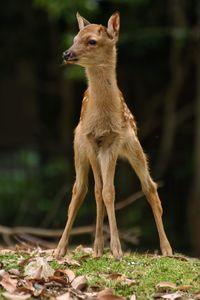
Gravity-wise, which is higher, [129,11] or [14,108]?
[129,11]

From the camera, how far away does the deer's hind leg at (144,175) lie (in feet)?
27.2

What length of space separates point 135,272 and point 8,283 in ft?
3.70

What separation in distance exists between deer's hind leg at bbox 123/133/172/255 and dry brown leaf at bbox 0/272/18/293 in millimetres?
1867

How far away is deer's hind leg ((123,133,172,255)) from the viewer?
8.30m

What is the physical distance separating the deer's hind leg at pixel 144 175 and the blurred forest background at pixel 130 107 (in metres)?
8.18

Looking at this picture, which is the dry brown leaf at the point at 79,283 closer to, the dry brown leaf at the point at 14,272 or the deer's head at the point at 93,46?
the dry brown leaf at the point at 14,272

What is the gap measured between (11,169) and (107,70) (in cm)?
1352

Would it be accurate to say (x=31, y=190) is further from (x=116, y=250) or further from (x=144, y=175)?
(x=116, y=250)

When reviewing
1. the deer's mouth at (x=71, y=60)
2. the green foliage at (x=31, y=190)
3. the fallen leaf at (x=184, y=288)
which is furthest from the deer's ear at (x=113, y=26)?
the green foliage at (x=31, y=190)

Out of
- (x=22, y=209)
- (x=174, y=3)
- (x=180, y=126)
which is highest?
(x=174, y=3)

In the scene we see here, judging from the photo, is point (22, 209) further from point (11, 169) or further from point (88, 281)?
point (88, 281)

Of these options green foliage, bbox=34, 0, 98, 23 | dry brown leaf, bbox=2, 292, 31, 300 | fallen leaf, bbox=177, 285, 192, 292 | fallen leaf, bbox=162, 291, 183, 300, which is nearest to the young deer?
fallen leaf, bbox=177, 285, 192, 292

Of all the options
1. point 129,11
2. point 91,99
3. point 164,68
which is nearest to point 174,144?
point 164,68

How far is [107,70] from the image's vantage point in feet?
26.3
